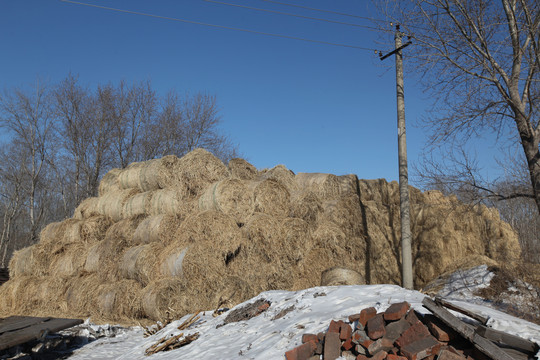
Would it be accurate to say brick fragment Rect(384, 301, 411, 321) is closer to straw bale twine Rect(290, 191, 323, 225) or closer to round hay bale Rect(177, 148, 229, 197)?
straw bale twine Rect(290, 191, 323, 225)

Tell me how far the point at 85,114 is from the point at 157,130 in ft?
14.9

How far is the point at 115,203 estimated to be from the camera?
41.0 feet

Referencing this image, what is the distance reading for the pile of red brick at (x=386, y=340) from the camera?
169 inches

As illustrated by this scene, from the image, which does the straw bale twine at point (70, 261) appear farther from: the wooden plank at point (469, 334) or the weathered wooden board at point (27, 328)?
the wooden plank at point (469, 334)

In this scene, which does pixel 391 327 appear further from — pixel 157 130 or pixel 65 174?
pixel 65 174

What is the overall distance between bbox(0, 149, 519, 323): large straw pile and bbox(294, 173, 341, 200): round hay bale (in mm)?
28

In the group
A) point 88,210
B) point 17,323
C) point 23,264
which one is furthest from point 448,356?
point 23,264

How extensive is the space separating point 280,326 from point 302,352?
116 cm

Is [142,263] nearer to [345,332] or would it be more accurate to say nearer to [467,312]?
[345,332]

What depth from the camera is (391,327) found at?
468 centimetres

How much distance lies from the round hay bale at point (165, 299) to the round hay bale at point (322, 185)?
427 centimetres

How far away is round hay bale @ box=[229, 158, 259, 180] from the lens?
11609 mm

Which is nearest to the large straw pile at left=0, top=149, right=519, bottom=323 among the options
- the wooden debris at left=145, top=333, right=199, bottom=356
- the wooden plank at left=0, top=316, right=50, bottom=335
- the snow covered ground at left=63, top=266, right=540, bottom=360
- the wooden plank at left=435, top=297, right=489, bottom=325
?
the snow covered ground at left=63, top=266, right=540, bottom=360

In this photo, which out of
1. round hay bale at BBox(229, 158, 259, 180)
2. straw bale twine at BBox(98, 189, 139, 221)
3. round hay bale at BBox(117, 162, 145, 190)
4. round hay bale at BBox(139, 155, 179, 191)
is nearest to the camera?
round hay bale at BBox(139, 155, 179, 191)
